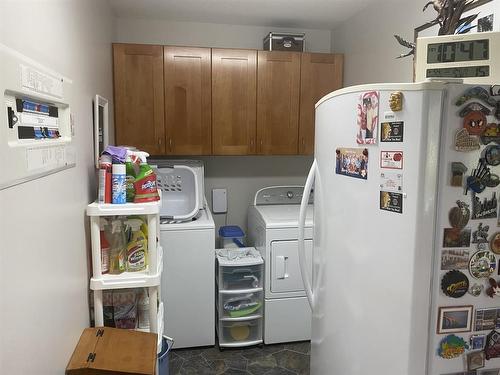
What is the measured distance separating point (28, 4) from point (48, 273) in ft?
2.76

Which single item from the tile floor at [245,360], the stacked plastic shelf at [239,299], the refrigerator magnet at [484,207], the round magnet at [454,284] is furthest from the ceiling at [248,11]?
the tile floor at [245,360]

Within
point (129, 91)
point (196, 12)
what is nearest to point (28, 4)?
point (129, 91)

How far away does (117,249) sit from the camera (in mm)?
1854

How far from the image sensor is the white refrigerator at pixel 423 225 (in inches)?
43.3

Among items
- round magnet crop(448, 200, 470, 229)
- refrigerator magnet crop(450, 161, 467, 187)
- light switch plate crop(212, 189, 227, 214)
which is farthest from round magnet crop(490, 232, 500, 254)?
light switch plate crop(212, 189, 227, 214)

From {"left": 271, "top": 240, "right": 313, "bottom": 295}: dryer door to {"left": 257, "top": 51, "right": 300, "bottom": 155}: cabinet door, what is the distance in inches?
32.7

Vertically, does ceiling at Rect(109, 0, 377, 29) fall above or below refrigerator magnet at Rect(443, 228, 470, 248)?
above

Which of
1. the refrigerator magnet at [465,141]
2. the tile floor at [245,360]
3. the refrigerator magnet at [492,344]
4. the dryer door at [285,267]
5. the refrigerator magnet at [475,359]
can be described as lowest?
the tile floor at [245,360]

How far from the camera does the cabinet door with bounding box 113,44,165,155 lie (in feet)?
9.33

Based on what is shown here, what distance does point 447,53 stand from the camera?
1.18m

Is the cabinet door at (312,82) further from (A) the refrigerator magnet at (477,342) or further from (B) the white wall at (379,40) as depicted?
(A) the refrigerator magnet at (477,342)

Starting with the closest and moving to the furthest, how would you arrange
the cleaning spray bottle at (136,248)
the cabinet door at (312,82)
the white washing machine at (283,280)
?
1. the cleaning spray bottle at (136,248)
2. the white washing machine at (283,280)
3. the cabinet door at (312,82)

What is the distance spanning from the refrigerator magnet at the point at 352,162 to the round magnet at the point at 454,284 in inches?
15.7

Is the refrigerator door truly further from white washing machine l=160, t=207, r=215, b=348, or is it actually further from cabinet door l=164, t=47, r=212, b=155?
cabinet door l=164, t=47, r=212, b=155
